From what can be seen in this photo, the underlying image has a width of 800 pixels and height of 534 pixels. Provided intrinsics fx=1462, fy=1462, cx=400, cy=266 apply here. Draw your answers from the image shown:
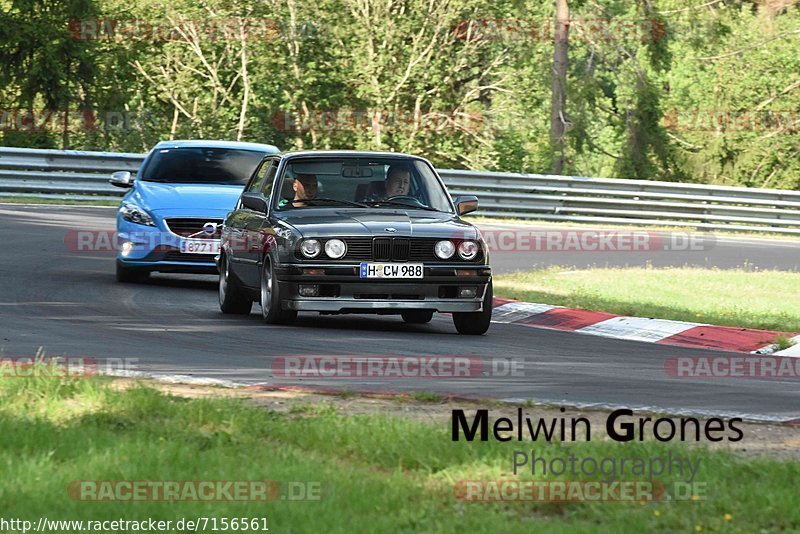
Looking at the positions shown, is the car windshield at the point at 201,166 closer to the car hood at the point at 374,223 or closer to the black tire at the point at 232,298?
the black tire at the point at 232,298

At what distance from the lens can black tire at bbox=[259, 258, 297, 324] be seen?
494 inches

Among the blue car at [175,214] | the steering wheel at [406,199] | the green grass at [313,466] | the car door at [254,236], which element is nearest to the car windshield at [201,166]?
the blue car at [175,214]

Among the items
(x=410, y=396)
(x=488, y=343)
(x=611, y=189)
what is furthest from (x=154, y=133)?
(x=410, y=396)

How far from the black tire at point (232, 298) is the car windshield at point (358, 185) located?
109 centimetres

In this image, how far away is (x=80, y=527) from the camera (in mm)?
5094

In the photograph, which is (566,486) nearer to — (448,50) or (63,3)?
(448,50)

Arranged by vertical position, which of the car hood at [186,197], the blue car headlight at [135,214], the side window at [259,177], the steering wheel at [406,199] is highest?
the side window at [259,177]

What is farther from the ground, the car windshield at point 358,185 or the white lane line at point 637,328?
the car windshield at point 358,185

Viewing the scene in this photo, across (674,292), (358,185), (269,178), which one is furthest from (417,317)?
(674,292)

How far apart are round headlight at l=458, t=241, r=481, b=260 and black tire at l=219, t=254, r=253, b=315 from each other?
7.90 ft

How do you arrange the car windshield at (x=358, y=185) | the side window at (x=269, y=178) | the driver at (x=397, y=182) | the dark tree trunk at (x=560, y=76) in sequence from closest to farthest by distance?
1. the car windshield at (x=358, y=185)
2. the driver at (x=397, y=182)
3. the side window at (x=269, y=178)
4. the dark tree trunk at (x=560, y=76)

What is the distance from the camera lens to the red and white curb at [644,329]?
42.8 ft

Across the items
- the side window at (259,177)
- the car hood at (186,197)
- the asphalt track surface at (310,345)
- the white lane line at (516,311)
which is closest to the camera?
the asphalt track surface at (310,345)

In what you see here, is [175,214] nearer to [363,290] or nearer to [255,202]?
[255,202]
